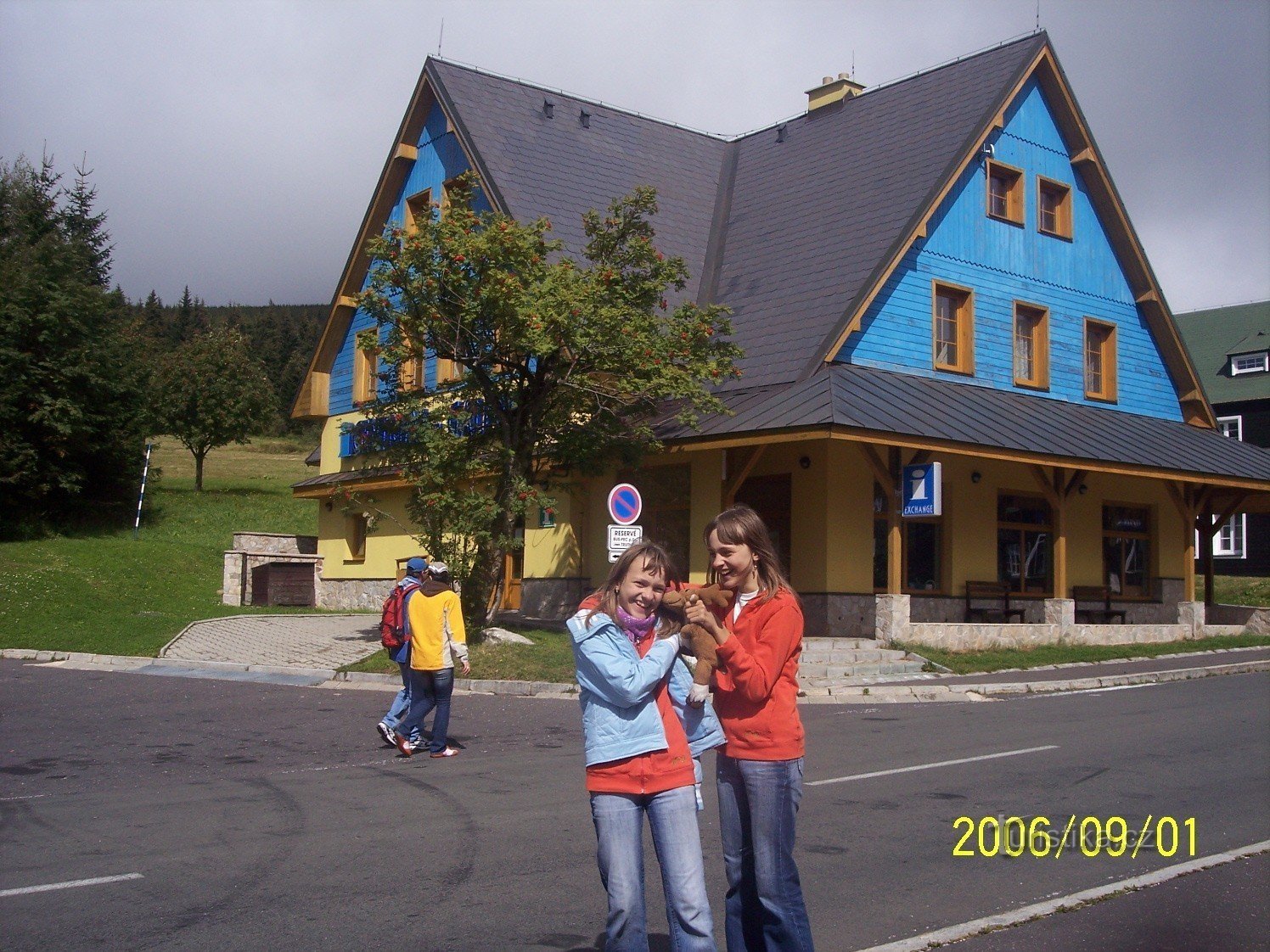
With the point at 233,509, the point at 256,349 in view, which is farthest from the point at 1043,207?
the point at 256,349

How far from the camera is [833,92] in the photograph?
96.7 feet

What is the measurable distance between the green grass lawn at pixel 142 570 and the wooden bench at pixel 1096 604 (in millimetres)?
17873

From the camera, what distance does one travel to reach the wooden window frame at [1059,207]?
86.3ft

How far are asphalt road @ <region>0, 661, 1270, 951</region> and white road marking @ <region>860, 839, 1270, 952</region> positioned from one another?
111 millimetres

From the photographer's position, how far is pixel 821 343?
21.5m

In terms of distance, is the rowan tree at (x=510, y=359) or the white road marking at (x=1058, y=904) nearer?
the white road marking at (x=1058, y=904)

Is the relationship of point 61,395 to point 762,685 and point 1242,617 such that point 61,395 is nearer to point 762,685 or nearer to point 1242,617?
point 1242,617

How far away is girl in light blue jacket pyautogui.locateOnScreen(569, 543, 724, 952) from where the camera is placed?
4332mm

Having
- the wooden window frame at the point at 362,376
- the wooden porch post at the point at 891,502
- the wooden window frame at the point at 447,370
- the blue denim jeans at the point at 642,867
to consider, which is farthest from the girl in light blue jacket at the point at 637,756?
the wooden window frame at the point at 362,376

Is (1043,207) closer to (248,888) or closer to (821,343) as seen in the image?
(821,343)

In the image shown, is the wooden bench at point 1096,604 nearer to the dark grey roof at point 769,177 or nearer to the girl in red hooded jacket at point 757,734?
the dark grey roof at point 769,177

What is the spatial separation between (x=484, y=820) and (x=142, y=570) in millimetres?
26739

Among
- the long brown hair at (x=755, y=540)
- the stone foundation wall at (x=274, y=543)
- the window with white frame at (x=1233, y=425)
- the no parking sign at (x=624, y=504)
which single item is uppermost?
the window with white frame at (x=1233, y=425)

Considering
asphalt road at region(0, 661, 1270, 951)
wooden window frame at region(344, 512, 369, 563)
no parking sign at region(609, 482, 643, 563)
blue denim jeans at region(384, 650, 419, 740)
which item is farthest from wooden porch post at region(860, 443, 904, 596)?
wooden window frame at region(344, 512, 369, 563)
